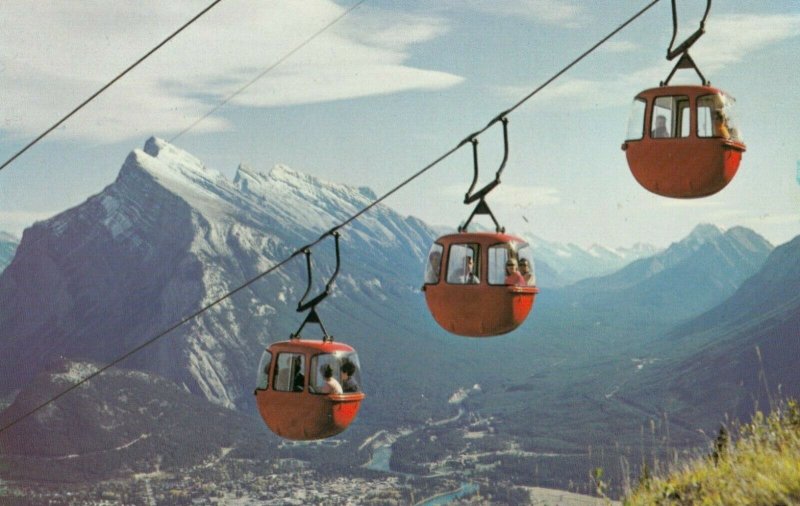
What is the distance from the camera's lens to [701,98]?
70.3ft

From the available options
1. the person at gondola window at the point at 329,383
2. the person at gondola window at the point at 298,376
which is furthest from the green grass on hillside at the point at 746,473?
the person at gondola window at the point at 298,376

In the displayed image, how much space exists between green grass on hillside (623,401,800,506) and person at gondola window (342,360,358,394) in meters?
7.84

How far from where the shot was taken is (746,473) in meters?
18.5

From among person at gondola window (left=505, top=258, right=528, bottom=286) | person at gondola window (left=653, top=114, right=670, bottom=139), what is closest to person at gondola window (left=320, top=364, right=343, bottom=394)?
person at gondola window (left=505, top=258, right=528, bottom=286)

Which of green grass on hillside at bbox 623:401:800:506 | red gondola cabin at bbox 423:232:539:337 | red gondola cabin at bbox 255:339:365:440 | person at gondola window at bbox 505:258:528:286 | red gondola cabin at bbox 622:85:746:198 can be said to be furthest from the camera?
red gondola cabin at bbox 255:339:365:440

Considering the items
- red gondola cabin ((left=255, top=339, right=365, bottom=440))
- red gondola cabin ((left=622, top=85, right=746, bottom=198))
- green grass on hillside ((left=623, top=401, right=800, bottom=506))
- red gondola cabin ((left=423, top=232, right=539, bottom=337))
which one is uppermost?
red gondola cabin ((left=622, top=85, right=746, bottom=198))

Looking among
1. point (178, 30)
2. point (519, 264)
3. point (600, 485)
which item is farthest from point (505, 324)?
point (178, 30)

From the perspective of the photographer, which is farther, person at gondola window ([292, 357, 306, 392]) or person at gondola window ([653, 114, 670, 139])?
person at gondola window ([292, 357, 306, 392])

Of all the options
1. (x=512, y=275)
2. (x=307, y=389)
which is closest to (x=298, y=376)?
(x=307, y=389)

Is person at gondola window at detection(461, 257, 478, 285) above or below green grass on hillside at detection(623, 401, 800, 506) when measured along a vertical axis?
above

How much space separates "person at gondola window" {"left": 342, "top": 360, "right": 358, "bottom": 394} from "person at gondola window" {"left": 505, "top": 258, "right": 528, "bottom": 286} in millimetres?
5555

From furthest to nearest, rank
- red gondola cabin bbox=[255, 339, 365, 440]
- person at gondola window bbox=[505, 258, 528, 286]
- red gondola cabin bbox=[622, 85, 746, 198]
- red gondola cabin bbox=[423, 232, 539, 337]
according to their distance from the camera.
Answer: red gondola cabin bbox=[255, 339, 365, 440] → person at gondola window bbox=[505, 258, 528, 286] → red gondola cabin bbox=[423, 232, 539, 337] → red gondola cabin bbox=[622, 85, 746, 198]

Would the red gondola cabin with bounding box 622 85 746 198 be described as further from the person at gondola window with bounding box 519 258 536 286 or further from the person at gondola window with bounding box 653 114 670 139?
the person at gondola window with bounding box 519 258 536 286

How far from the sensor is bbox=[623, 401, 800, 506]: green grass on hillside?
1656 cm
